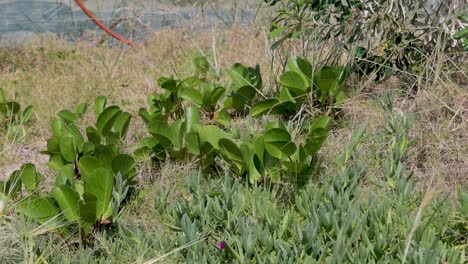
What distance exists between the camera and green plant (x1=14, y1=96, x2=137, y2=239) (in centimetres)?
261

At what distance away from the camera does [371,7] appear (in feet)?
12.2

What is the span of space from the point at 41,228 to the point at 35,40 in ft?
12.4

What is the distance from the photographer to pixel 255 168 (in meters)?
2.93

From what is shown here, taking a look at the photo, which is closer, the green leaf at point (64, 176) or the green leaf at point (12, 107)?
the green leaf at point (64, 176)

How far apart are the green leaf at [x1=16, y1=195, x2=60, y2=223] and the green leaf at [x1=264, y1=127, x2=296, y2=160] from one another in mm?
819

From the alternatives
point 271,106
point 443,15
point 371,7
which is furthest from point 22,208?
point 443,15

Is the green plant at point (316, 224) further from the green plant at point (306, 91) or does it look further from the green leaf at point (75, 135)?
the green plant at point (306, 91)

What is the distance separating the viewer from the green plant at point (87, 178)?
8.56 ft

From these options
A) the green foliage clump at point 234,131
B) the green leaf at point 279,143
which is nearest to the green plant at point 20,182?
the green foliage clump at point 234,131

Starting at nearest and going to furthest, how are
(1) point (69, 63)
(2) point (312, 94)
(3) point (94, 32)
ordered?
(2) point (312, 94), (1) point (69, 63), (3) point (94, 32)

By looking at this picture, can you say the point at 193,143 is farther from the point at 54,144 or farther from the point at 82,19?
the point at 82,19

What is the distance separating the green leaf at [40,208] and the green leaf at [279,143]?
82 cm

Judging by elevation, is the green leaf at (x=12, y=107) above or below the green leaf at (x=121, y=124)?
below

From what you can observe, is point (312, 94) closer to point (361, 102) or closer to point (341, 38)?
point (361, 102)
